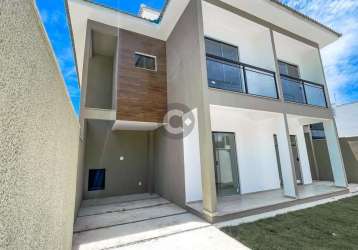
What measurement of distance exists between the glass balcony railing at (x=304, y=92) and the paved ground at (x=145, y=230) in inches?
240

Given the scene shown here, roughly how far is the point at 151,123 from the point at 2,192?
18.8ft

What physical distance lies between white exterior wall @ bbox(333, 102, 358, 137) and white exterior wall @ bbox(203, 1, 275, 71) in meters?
13.0

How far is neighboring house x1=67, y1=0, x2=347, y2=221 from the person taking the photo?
17.0 feet

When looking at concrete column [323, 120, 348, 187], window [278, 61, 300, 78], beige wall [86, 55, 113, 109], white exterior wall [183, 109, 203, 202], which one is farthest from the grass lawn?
Result: beige wall [86, 55, 113, 109]

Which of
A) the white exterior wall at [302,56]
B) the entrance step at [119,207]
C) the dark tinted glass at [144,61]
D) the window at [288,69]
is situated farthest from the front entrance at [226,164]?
the white exterior wall at [302,56]

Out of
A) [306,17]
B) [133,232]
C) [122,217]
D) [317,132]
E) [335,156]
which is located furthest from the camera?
[317,132]

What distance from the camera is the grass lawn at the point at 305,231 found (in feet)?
9.71

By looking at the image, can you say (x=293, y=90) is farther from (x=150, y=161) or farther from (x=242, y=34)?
(x=150, y=161)

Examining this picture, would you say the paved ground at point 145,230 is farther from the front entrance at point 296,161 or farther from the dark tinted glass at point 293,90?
the dark tinted glass at point 293,90

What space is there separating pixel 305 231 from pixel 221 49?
606cm

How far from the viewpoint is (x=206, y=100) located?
14.6 feet

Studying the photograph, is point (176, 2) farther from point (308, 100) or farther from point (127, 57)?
point (308, 100)

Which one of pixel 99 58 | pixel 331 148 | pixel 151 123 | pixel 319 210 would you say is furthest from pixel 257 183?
pixel 99 58

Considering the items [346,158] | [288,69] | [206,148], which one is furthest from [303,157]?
[206,148]
